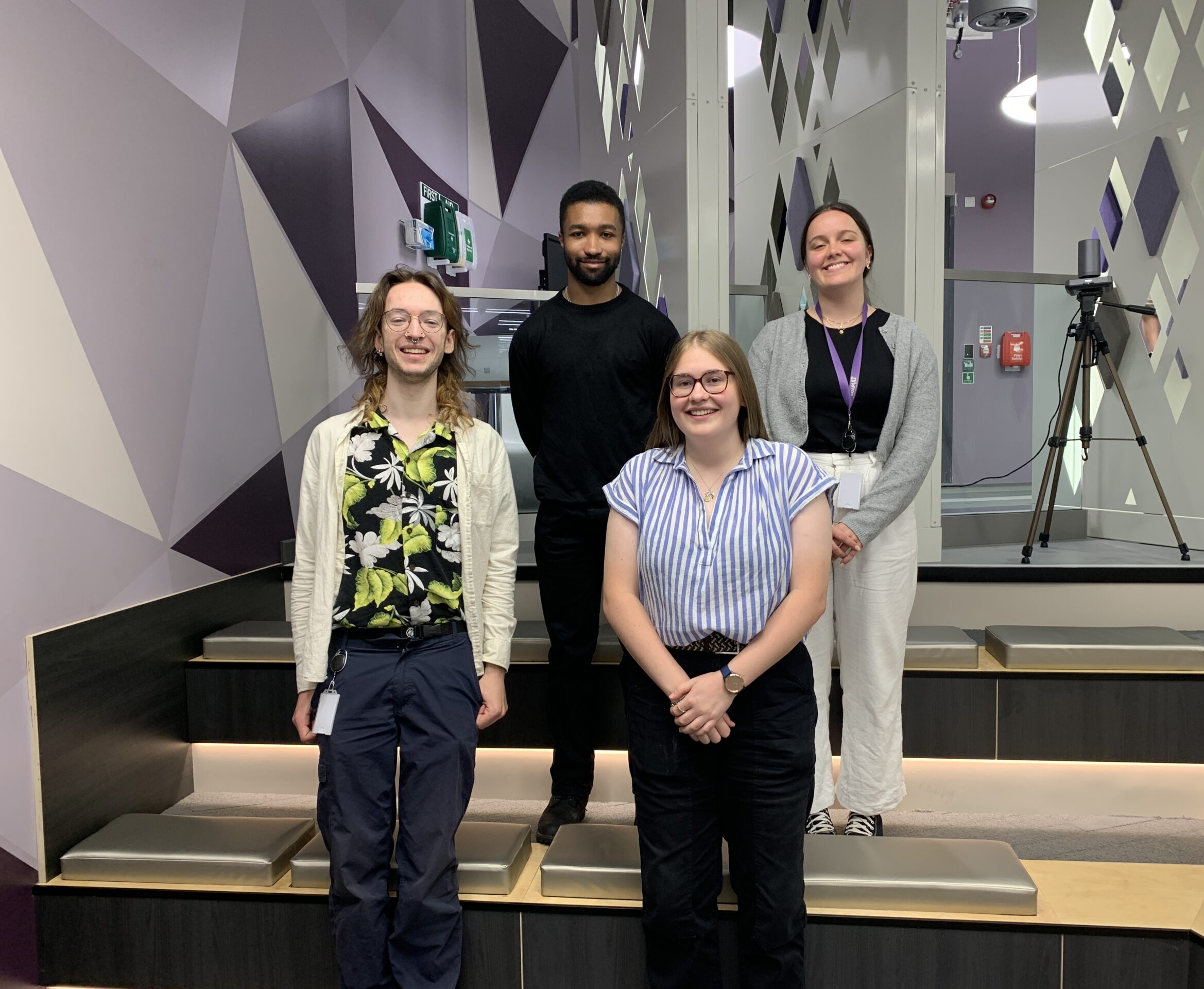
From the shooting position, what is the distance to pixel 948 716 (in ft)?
8.91

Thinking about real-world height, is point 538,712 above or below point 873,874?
above

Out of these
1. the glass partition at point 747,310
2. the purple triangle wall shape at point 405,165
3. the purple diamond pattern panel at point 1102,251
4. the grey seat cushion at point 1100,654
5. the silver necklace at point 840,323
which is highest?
the purple triangle wall shape at point 405,165

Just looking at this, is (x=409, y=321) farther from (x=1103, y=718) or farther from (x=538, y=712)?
(x=1103, y=718)

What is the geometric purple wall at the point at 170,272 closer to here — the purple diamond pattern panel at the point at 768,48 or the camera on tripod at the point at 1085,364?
the purple diamond pattern panel at the point at 768,48

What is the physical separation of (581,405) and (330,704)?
96cm

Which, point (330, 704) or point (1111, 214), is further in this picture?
point (1111, 214)

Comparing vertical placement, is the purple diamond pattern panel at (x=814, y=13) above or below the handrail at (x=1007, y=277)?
above

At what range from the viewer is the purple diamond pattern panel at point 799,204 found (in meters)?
4.08

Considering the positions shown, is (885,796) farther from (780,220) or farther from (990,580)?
(780,220)

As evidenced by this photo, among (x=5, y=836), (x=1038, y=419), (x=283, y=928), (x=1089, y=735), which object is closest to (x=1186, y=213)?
(x=1038, y=419)

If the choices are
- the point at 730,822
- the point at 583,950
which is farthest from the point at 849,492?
the point at 583,950

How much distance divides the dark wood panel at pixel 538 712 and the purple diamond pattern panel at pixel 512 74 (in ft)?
14.4

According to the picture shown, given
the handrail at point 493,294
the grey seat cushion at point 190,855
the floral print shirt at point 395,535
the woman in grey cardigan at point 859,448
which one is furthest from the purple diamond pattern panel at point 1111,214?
the grey seat cushion at point 190,855

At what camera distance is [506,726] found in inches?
109
